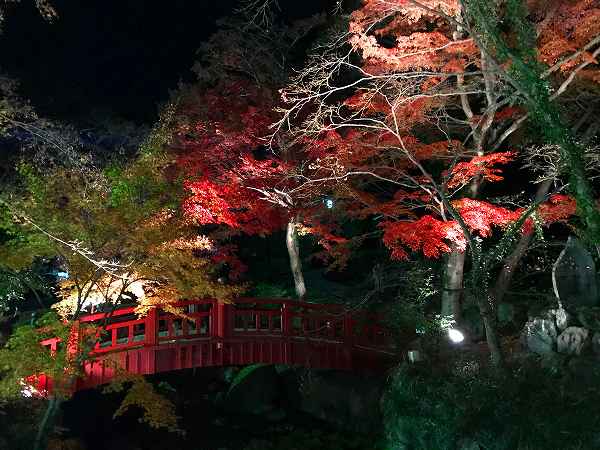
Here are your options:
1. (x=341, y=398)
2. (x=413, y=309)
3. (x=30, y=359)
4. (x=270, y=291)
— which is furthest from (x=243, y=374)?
(x=30, y=359)

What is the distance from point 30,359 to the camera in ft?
26.5

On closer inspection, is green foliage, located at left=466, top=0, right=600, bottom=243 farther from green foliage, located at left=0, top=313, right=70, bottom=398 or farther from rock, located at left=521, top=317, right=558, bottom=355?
green foliage, located at left=0, top=313, right=70, bottom=398

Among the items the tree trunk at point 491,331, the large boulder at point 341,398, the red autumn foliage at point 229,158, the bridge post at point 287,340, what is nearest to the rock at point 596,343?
the tree trunk at point 491,331

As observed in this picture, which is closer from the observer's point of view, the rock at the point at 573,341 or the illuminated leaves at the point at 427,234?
the rock at the point at 573,341

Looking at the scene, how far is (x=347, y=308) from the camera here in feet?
39.3

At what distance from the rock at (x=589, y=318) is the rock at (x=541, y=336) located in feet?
1.49

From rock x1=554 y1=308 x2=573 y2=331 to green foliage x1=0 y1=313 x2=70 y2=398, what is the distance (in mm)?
7991

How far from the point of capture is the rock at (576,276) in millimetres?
9844

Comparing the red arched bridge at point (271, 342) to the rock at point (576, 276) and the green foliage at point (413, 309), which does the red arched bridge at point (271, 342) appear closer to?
the green foliage at point (413, 309)

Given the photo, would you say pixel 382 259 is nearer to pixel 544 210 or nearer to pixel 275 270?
pixel 275 270

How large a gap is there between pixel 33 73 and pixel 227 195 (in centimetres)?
994

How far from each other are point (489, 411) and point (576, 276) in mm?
3581

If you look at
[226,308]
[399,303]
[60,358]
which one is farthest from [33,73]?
[399,303]

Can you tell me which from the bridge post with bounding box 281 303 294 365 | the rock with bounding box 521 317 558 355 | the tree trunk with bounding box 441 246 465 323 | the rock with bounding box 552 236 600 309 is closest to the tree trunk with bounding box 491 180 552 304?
the tree trunk with bounding box 441 246 465 323
